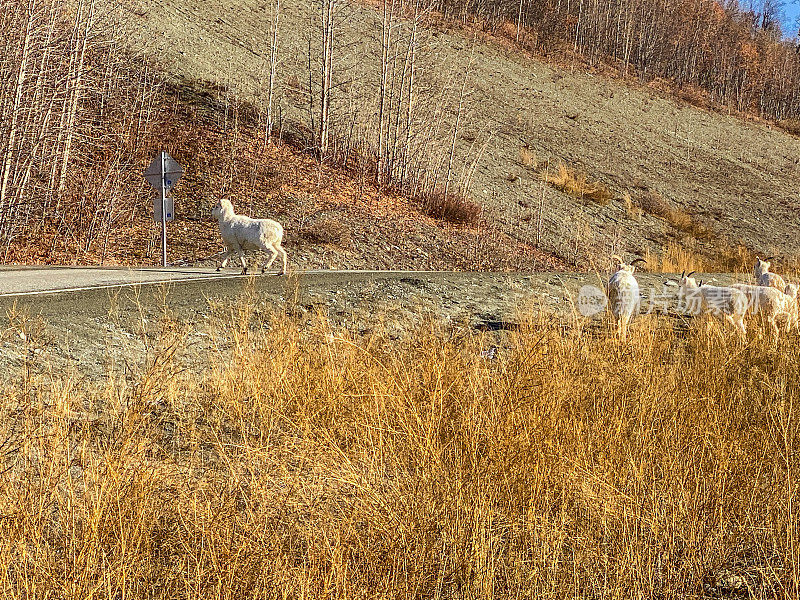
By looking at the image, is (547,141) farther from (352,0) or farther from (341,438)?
(341,438)

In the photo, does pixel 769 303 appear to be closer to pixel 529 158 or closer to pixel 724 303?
pixel 724 303

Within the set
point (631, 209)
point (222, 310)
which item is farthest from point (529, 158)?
point (222, 310)

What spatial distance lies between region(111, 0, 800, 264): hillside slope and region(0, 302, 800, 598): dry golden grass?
792 inches

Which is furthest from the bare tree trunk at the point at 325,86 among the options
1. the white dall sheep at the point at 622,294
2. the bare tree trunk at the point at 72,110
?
the white dall sheep at the point at 622,294

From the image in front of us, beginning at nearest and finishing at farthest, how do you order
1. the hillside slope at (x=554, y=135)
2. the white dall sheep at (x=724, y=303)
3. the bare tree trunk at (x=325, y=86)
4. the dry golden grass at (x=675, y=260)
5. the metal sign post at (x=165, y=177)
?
the white dall sheep at (x=724, y=303)
the metal sign post at (x=165, y=177)
the dry golden grass at (x=675, y=260)
the bare tree trunk at (x=325, y=86)
the hillside slope at (x=554, y=135)

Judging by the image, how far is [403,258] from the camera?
20.1 meters

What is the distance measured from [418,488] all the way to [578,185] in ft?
99.0

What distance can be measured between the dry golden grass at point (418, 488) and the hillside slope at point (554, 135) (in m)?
20.1

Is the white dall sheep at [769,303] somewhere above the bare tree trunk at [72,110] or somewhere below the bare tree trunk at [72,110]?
below

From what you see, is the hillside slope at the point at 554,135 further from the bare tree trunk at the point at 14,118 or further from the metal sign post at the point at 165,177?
the metal sign post at the point at 165,177

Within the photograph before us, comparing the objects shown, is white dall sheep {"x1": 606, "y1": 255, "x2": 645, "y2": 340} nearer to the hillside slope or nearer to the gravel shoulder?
the gravel shoulder

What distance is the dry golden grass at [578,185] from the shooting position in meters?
32.3

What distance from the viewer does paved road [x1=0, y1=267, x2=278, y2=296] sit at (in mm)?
10406

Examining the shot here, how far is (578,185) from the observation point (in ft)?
108
